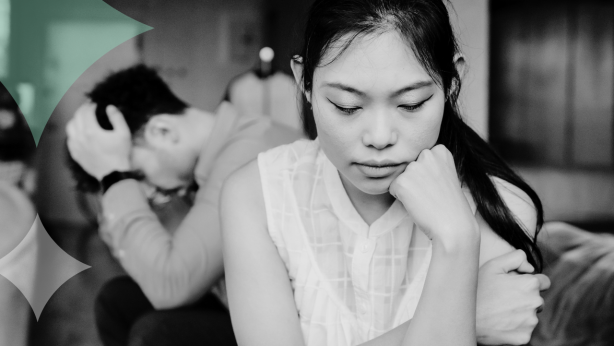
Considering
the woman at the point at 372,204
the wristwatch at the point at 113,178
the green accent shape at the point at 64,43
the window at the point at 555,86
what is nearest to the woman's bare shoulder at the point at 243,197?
the woman at the point at 372,204

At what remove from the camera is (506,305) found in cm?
99

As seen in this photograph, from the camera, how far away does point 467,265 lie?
88cm

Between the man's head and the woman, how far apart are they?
364 mm

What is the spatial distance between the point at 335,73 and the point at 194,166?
2.16 ft

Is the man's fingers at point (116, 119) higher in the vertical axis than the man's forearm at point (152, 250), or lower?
higher

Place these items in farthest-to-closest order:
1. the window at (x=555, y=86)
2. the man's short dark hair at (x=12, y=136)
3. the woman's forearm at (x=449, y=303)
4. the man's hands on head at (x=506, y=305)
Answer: the window at (x=555, y=86) → the man's short dark hair at (x=12, y=136) → the man's hands on head at (x=506, y=305) → the woman's forearm at (x=449, y=303)

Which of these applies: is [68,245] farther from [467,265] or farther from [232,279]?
[467,265]

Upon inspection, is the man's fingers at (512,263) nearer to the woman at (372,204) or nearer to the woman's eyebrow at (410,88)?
the woman at (372,204)

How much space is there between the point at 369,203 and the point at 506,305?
332 mm

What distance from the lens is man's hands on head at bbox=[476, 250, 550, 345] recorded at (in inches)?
39.0

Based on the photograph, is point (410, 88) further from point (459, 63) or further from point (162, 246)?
point (162, 246)

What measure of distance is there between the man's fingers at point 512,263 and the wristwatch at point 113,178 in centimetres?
92

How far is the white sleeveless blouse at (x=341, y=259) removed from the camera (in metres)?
1.09

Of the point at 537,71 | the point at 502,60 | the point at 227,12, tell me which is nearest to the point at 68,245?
the point at 227,12
